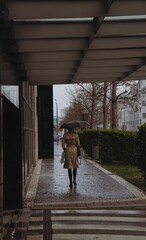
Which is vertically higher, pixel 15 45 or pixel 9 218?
pixel 15 45

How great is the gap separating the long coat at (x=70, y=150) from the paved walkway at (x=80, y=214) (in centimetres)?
69

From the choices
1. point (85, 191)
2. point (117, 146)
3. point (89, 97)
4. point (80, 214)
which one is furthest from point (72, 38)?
point (89, 97)

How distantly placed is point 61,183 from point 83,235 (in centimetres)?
742

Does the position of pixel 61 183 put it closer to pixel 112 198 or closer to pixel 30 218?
pixel 112 198

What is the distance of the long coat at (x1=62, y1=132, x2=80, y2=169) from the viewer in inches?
541

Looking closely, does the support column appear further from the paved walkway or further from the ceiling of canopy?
the ceiling of canopy

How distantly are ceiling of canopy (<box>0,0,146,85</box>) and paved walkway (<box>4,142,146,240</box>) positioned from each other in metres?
2.66

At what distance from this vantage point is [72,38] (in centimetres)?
792

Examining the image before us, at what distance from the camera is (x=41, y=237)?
7664mm

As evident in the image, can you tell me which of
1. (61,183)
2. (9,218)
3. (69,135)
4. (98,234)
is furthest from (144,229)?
(61,183)

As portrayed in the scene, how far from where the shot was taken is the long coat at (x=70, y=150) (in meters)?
13.7

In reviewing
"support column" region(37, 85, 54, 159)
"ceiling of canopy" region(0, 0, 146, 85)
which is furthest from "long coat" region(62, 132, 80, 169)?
"support column" region(37, 85, 54, 159)

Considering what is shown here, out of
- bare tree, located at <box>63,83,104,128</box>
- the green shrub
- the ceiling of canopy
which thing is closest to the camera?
the ceiling of canopy

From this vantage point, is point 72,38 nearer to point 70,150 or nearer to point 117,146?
point 70,150
